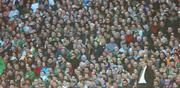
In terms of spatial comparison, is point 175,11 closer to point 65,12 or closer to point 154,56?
point 154,56

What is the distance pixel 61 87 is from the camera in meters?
22.1

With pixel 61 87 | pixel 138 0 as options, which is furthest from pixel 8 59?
pixel 138 0

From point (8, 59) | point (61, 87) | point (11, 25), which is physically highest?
point (11, 25)

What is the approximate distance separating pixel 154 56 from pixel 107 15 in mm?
2723

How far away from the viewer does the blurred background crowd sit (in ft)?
71.7

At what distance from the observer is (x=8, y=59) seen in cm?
2377

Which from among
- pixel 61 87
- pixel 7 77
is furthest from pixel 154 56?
pixel 7 77

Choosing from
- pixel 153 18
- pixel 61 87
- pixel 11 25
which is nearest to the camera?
pixel 61 87

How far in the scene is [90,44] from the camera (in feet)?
76.5

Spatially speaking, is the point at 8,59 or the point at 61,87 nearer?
the point at 61,87

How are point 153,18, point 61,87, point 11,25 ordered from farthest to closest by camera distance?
point 11,25 → point 153,18 → point 61,87

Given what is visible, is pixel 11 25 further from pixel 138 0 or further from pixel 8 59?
pixel 138 0

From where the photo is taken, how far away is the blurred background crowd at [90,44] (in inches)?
861

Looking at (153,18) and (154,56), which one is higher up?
(153,18)
